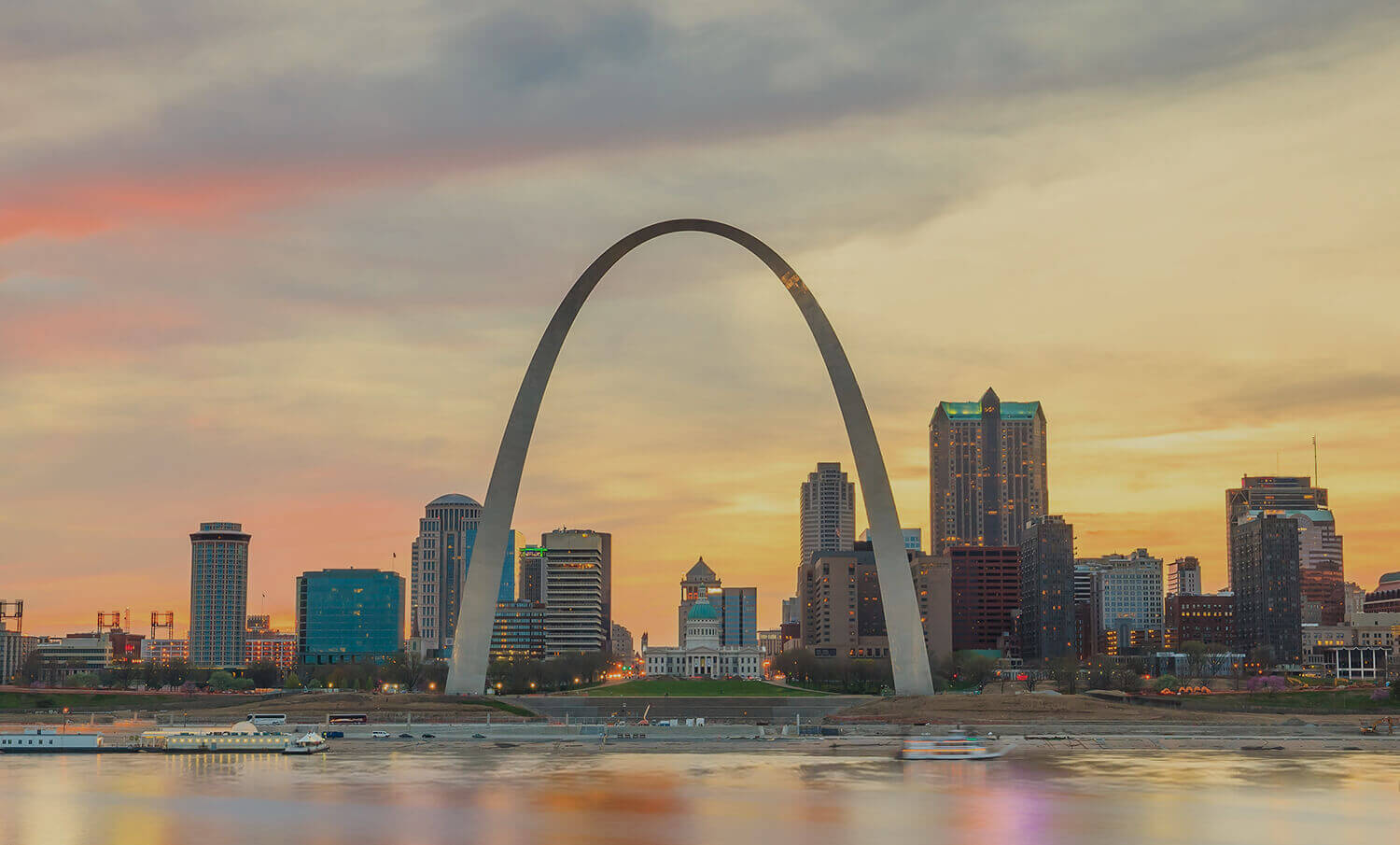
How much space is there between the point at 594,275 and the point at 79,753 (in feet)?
130

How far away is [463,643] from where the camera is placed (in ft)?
290

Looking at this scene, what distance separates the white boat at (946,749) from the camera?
62719mm

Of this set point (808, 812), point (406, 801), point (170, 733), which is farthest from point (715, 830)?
point (170, 733)

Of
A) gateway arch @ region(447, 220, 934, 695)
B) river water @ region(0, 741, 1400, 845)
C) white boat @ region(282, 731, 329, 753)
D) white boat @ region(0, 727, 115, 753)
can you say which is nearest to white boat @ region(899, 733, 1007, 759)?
river water @ region(0, 741, 1400, 845)

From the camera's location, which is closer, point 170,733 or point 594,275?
point 170,733

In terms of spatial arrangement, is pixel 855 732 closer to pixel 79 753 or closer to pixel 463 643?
pixel 463 643

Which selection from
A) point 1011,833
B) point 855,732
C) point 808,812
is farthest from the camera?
point 855,732

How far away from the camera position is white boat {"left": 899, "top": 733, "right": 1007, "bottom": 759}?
206ft

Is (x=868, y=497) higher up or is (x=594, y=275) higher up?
(x=594, y=275)

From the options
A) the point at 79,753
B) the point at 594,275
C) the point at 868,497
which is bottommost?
the point at 79,753

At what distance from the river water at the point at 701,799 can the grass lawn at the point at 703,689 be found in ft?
208

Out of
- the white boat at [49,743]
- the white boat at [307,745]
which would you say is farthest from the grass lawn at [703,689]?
the white boat at [49,743]

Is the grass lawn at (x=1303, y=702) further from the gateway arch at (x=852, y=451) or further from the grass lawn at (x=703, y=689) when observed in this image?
the grass lawn at (x=703, y=689)

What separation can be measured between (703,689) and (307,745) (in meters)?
71.2
